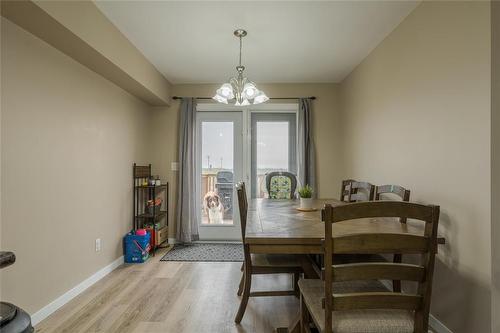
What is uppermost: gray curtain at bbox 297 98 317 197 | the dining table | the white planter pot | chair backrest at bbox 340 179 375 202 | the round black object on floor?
gray curtain at bbox 297 98 317 197

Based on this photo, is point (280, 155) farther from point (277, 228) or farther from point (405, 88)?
point (277, 228)

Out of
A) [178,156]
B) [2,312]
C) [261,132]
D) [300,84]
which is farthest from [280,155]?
[2,312]

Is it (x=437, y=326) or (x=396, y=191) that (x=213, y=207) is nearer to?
(x=396, y=191)

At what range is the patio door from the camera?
13.7 ft

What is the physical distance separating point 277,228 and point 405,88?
1.69 m

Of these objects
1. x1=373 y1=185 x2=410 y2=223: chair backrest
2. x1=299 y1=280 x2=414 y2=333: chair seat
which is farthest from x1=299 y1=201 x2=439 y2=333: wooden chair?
x1=373 y1=185 x2=410 y2=223: chair backrest

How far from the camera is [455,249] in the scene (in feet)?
5.57

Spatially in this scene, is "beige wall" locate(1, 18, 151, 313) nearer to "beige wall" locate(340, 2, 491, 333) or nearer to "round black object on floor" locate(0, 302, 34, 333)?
"round black object on floor" locate(0, 302, 34, 333)

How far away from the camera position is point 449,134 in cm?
175

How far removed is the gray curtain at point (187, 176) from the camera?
3939 millimetres

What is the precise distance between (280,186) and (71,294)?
94.9 inches

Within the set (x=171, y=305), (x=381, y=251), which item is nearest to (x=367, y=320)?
(x=381, y=251)

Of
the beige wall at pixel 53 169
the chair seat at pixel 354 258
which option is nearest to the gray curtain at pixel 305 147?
the chair seat at pixel 354 258

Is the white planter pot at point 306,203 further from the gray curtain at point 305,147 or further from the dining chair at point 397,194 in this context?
the gray curtain at point 305,147
